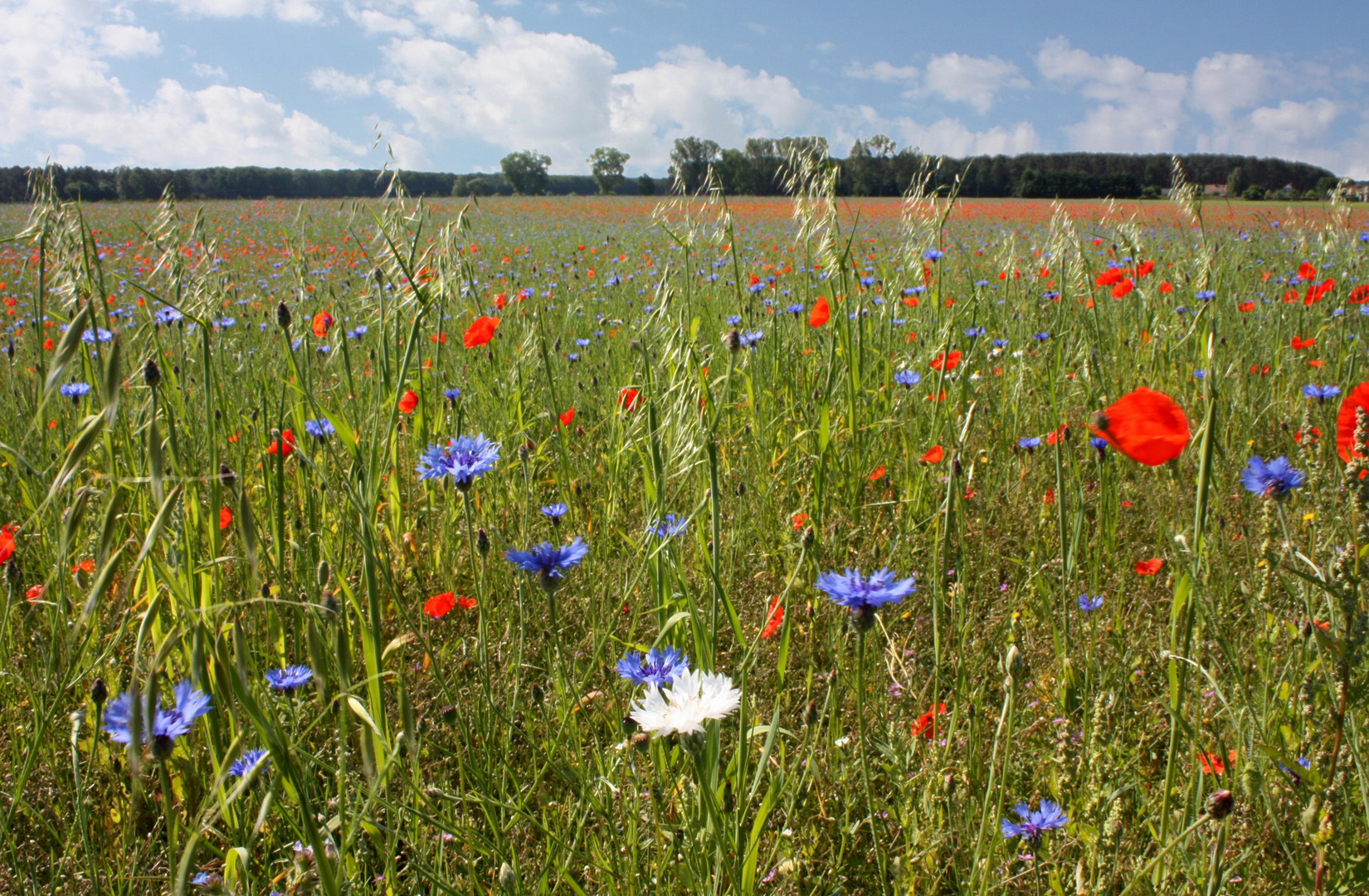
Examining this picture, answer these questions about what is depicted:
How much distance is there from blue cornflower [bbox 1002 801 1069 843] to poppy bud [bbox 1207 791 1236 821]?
30 cm

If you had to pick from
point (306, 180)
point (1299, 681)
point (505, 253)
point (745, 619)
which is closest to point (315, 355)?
point (745, 619)

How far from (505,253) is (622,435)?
22.7ft

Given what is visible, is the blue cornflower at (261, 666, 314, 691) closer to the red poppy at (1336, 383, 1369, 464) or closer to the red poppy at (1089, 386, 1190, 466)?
the red poppy at (1089, 386, 1190, 466)

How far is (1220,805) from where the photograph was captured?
2.51ft

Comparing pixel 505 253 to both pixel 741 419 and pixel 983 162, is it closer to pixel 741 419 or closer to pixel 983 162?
pixel 741 419

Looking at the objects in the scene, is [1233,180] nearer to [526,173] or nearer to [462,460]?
[462,460]

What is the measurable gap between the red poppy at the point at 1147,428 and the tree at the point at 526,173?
40699 mm

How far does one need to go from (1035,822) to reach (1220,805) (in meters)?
0.33

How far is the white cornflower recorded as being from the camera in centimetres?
79

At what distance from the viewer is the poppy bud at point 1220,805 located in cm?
76

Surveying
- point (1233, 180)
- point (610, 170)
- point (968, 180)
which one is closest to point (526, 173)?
point (610, 170)

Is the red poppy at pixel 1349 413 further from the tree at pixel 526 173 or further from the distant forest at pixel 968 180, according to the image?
the tree at pixel 526 173

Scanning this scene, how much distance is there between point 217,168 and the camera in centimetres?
3675

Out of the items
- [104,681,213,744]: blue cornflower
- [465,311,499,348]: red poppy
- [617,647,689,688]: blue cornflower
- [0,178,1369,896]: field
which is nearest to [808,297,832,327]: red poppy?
[0,178,1369,896]: field
